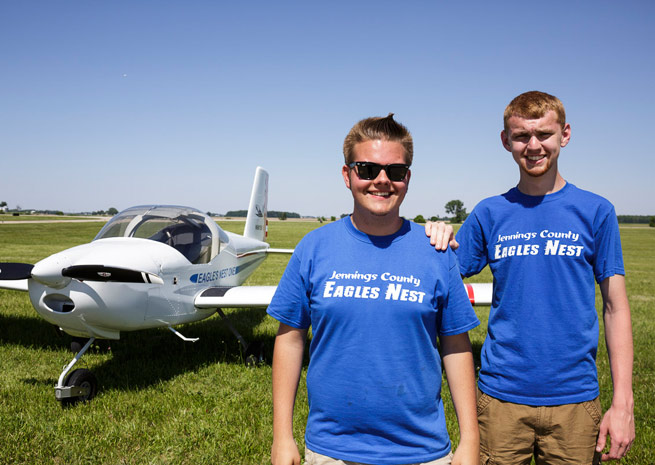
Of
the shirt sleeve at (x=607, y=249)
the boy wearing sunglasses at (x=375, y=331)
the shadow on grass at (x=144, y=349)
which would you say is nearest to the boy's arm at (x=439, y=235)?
the boy wearing sunglasses at (x=375, y=331)

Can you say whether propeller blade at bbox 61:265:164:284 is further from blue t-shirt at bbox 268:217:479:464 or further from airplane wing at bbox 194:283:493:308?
blue t-shirt at bbox 268:217:479:464

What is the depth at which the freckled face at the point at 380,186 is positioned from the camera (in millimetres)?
1645

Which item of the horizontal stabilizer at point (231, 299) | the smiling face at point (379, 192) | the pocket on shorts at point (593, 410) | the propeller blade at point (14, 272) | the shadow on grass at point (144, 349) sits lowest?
the shadow on grass at point (144, 349)

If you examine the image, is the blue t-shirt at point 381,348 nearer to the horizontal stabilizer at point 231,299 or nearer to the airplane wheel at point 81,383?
the airplane wheel at point 81,383

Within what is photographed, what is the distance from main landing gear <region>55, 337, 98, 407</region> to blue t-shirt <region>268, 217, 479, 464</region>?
12.5 feet

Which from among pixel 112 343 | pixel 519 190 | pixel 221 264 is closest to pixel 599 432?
pixel 519 190

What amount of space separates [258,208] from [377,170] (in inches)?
367

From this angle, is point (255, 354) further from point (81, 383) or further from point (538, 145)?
point (538, 145)

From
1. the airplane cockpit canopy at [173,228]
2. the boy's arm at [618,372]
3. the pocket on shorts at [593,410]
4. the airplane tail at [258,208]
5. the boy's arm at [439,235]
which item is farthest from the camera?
the airplane tail at [258,208]

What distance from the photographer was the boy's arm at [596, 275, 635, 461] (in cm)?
182

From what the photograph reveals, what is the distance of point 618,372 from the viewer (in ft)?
6.13

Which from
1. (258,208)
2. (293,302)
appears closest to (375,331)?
(293,302)

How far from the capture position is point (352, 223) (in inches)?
67.9

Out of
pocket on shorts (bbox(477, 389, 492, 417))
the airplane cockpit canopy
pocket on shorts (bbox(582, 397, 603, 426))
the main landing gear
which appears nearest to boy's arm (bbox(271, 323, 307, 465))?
pocket on shorts (bbox(477, 389, 492, 417))
